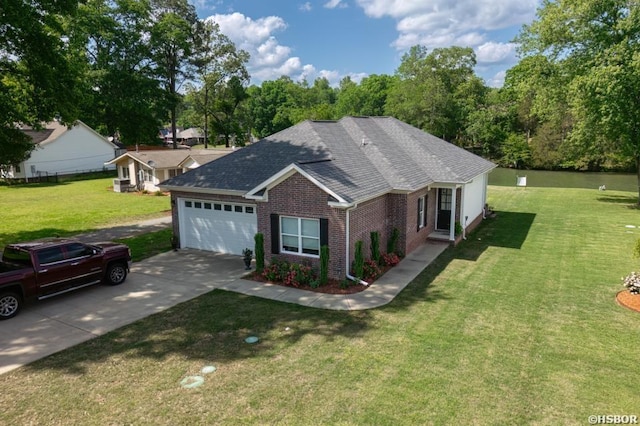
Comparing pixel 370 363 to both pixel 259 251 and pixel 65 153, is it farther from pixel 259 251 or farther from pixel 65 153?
pixel 65 153

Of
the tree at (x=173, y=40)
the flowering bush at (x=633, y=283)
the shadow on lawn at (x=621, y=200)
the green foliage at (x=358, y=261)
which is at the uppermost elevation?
the tree at (x=173, y=40)

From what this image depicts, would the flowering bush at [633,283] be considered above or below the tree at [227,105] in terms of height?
below

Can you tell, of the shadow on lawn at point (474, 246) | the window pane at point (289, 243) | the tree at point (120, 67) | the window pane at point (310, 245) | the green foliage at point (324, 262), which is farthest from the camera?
the tree at point (120, 67)

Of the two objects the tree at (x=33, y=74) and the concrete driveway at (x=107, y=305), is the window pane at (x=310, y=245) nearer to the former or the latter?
the concrete driveway at (x=107, y=305)

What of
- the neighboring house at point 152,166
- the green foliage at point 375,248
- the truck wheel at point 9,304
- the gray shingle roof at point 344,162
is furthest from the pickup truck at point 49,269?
the neighboring house at point 152,166

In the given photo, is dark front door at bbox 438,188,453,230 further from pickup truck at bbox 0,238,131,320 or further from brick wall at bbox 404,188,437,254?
pickup truck at bbox 0,238,131,320

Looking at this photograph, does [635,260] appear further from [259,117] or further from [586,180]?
[259,117]
